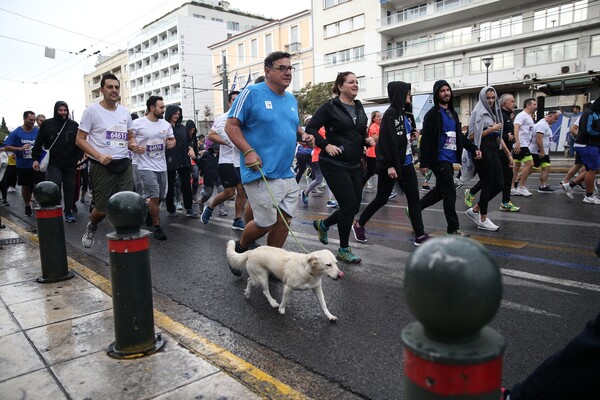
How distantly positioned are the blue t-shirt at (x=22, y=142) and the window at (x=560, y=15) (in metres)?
32.8

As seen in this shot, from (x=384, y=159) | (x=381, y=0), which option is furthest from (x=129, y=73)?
(x=384, y=159)

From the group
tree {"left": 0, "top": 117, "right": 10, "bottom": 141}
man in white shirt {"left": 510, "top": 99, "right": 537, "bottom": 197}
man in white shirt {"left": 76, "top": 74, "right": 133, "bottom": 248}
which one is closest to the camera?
man in white shirt {"left": 76, "top": 74, "right": 133, "bottom": 248}

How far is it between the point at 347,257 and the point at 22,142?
793 centimetres

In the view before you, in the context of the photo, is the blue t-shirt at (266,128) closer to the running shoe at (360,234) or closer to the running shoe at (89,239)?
the running shoe at (360,234)

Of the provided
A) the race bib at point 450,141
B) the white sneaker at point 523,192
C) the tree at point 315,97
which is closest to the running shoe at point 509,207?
the white sneaker at point 523,192

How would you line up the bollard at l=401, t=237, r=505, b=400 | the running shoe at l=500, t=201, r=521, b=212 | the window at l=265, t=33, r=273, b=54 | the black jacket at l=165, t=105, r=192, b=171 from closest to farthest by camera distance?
the bollard at l=401, t=237, r=505, b=400 < the running shoe at l=500, t=201, r=521, b=212 < the black jacket at l=165, t=105, r=192, b=171 < the window at l=265, t=33, r=273, b=54

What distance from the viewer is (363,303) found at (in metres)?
3.90

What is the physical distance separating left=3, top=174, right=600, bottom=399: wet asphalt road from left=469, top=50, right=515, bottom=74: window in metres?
30.2

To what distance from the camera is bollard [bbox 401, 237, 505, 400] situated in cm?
112

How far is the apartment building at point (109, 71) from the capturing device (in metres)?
88.2

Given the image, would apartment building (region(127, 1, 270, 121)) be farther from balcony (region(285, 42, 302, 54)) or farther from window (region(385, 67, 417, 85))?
window (region(385, 67, 417, 85))

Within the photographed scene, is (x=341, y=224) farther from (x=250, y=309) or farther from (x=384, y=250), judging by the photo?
(x=250, y=309)

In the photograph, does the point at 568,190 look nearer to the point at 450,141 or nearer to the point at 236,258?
the point at 450,141

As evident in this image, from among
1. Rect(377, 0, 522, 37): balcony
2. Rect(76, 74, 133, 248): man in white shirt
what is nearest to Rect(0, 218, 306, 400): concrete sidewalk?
Rect(76, 74, 133, 248): man in white shirt
